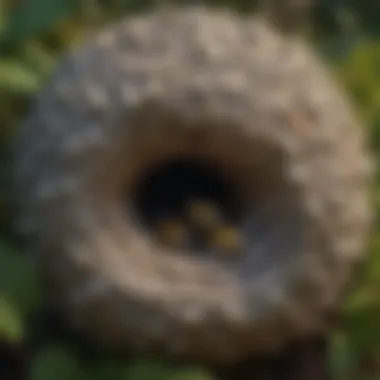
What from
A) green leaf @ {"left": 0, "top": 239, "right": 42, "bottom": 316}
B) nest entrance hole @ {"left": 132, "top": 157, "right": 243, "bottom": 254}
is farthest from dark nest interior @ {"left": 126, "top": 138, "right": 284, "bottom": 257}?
green leaf @ {"left": 0, "top": 239, "right": 42, "bottom": 316}

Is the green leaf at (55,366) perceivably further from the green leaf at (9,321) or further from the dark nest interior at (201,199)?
the dark nest interior at (201,199)

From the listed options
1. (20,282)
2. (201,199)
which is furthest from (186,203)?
(20,282)

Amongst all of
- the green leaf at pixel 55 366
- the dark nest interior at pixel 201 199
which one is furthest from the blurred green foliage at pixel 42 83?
the dark nest interior at pixel 201 199

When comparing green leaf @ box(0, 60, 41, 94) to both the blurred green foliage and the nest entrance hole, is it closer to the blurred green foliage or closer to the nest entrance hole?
the blurred green foliage

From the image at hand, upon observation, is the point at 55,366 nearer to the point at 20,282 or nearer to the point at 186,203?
the point at 20,282

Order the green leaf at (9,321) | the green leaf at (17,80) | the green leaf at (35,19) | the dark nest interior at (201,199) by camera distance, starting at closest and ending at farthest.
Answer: the green leaf at (9,321), the dark nest interior at (201,199), the green leaf at (17,80), the green leaf at (35,19)

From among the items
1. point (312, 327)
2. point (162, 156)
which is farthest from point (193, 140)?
point (312, 327)
